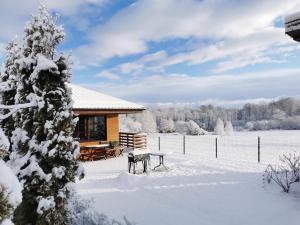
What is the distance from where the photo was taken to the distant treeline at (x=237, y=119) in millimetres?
52375

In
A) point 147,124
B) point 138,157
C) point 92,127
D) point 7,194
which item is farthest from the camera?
point 147,124

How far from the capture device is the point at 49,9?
23.0 ft

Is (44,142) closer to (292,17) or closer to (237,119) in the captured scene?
(292,17)

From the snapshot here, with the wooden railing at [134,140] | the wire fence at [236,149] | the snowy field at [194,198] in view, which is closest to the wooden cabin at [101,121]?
the wooden railing at [134,140]

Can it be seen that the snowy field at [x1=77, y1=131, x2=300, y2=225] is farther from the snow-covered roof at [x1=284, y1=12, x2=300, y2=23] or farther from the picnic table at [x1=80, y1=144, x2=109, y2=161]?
the picnic table at [x1=80, y1=144, x2=109, y2=161]

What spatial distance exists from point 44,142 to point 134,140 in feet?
47.6

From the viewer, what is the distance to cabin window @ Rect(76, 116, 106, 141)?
64.1ft

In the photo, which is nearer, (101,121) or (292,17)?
(292,17)

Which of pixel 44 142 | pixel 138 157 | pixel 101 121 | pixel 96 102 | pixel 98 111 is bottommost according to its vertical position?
pixel 138 157

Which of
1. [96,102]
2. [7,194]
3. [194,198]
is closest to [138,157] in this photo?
[194,198]

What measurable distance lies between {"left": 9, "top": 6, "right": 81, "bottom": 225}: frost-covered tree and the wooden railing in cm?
1399

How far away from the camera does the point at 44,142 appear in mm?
6039

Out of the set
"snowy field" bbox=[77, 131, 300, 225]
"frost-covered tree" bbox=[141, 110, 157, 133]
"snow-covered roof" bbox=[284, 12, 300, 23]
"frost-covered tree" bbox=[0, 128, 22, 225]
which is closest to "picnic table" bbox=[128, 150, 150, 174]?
"snowy field" bbox=[77, 131, 300, 225]

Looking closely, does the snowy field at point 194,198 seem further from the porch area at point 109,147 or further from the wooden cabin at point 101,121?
the wooden cabin at point 101,121
